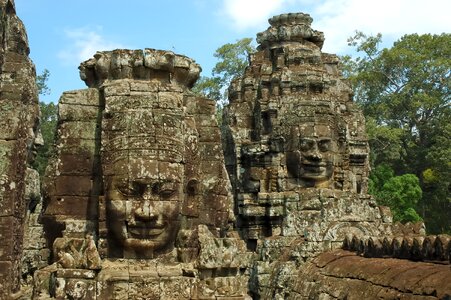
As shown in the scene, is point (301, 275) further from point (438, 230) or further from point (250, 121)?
point (438, 230)

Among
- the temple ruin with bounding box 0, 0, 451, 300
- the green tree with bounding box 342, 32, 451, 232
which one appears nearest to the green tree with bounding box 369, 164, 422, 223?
the green tree with bounding box 342, 32, 451, 232

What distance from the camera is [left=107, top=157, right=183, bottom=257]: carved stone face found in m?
7.04

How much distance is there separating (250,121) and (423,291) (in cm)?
903

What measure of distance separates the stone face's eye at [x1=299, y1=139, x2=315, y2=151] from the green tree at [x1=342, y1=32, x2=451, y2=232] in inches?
686

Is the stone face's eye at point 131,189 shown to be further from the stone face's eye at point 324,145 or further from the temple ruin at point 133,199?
the stone face's eye at point 324,145

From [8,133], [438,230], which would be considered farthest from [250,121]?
[438,230]

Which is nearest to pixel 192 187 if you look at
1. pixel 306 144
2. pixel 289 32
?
pixel 306 144

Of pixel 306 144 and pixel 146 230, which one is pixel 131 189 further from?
pixel 306 144

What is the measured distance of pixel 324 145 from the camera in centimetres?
1410

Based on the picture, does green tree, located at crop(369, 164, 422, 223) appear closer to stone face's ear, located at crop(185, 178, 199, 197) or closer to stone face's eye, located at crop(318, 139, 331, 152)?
stone face's eye, located at crop(318, 139, 331, 152)

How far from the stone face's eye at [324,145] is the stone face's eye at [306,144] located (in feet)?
0.52

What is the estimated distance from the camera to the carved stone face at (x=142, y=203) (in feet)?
23.1

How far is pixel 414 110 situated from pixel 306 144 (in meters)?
20.0

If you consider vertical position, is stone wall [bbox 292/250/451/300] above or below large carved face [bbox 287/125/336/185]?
below
